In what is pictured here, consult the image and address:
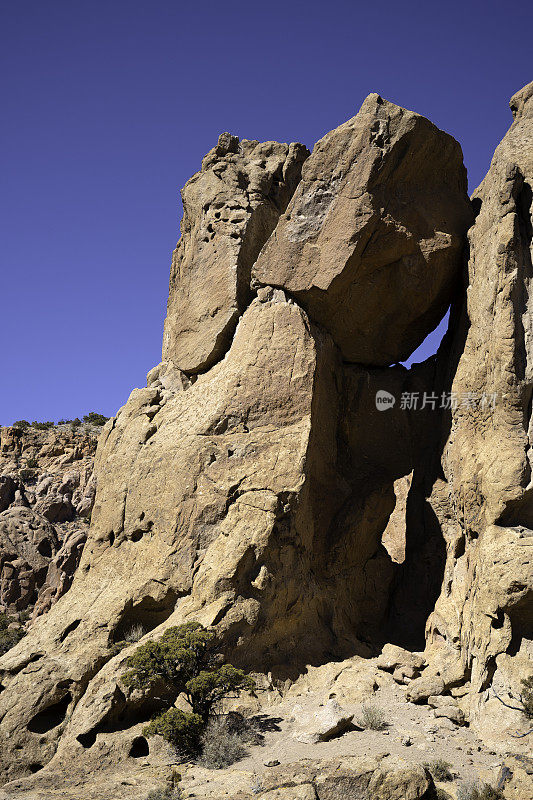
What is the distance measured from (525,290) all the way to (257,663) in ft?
30.3

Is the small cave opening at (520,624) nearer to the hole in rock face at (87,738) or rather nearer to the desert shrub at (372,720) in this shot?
the desert shrub at (372,720)

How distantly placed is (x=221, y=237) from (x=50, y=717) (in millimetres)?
12413

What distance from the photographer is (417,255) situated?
17031 millimetres

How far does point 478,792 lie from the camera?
911cm

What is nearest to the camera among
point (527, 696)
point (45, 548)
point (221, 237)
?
point (527, 696)

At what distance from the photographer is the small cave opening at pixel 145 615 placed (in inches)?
564

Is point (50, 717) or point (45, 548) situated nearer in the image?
point (50, 717)

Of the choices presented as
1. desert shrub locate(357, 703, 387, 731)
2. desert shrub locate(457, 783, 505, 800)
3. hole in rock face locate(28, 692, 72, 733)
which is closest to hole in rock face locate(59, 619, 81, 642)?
hole in rock face locate(28, 692, 72, 733)

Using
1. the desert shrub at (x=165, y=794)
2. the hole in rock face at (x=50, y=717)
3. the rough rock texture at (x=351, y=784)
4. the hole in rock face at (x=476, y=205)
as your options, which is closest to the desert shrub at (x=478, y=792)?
the rough rock texture at (x=351, y=784)

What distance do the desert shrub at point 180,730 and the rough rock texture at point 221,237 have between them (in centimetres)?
901

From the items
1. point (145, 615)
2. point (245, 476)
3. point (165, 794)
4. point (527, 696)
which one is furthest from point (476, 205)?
point (165, 794)

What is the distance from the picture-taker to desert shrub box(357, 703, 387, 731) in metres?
11.5

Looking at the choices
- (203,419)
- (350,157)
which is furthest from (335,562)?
(350,157)

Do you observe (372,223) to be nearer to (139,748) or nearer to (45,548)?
(139,748)
